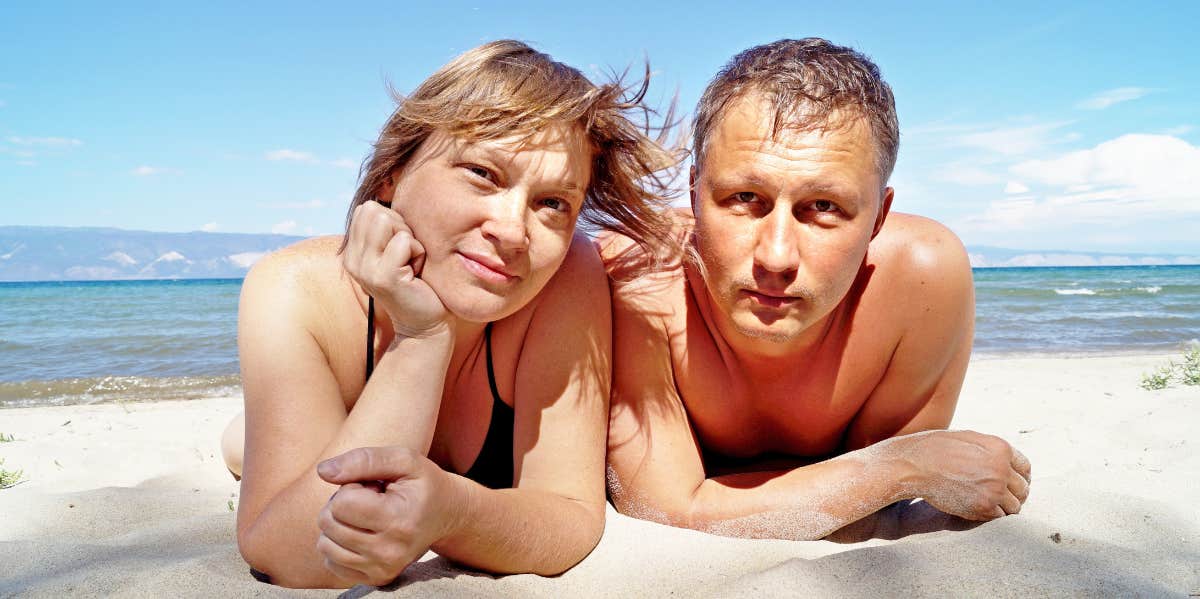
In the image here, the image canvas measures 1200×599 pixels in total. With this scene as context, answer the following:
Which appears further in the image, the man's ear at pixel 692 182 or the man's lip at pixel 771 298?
the man's ear at pixel 692 182

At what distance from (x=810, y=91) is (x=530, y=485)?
142 cm

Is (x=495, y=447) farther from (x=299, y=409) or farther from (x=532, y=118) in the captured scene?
(x=532, y=118)

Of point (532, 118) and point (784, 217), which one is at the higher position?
point (532, 118)

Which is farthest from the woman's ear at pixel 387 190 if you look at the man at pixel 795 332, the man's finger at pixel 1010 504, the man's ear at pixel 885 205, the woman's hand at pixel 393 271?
the man's finger at pixel 1010 504

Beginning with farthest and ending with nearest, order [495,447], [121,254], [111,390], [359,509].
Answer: [121,254] < [111,390] < [495,447] < [359,509]

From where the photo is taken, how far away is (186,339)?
10297 millimetres

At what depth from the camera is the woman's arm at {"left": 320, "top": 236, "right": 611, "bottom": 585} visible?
4.83 ft

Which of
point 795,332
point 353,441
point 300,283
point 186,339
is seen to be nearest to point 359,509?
point 353,441

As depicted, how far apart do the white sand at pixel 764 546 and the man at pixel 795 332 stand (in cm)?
15

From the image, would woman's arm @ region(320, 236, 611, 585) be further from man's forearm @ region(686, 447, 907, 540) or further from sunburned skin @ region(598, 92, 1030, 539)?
man's forearm @ region(686, 447, 907, 540)

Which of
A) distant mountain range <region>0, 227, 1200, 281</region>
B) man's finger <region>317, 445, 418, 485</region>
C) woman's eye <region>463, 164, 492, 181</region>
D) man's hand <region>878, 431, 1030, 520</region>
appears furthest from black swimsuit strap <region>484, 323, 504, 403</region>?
distant mountain range <region>0, 227, 1200, 281</region>

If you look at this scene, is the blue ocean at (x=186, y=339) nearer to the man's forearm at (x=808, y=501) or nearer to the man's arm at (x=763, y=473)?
the man's arm at (x=763, y=473)

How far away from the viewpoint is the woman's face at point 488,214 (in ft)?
6.43

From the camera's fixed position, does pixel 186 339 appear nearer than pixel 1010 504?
No
